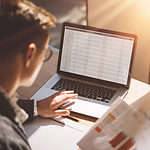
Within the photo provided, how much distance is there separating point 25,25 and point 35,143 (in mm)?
459

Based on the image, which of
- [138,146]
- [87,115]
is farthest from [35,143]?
[138,146]

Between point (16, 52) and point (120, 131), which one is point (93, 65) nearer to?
point (120, 131)

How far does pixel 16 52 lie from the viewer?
2.01 feet

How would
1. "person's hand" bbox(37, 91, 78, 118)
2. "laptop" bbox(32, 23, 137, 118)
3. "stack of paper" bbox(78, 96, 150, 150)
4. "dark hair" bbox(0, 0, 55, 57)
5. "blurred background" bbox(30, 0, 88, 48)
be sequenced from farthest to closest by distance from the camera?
"blurred background" bbox(30, 0, 88, 48) → "laptop" bbox(32, 23, 137, 118) → "person's hand" bbox(37, 91, 78, 118) → "stack of paper" bbox(78, 96, 150, 150) → "dark hair" bbox(0, 0, 55, 57)

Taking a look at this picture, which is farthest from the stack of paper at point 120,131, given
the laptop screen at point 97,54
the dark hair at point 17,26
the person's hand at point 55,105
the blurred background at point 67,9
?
the blurred background at point 67,9

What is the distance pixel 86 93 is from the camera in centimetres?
116

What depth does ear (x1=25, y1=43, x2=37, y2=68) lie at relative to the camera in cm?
64

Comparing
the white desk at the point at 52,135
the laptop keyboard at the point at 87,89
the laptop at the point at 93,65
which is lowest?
the white desk at the point at 52,135

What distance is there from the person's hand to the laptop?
5cm

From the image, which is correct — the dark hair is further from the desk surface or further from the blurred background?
the blurred background

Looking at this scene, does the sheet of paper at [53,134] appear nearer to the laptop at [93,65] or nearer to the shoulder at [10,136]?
the laptop at [93,65]

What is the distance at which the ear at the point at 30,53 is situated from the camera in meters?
0.64

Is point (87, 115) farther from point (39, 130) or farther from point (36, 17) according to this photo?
point (36, 17)

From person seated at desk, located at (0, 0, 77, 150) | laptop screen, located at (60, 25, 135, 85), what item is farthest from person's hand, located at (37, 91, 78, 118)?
person seated at desk, located at (0, 0, 77, 150)
